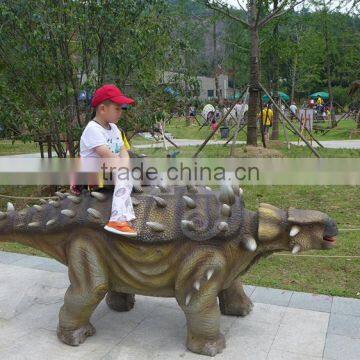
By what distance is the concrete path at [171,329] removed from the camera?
338 cm

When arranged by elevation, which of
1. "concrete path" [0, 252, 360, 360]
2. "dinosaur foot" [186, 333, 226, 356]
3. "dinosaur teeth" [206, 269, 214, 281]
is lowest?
"concrete path" [0, 252, 360, 360]

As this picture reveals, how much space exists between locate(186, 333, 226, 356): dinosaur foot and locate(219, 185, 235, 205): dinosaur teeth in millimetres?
992

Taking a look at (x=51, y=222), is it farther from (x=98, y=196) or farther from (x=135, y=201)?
(x=135, y=201)

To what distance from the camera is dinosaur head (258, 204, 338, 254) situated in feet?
10.4

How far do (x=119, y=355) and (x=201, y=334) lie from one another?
0.61 m

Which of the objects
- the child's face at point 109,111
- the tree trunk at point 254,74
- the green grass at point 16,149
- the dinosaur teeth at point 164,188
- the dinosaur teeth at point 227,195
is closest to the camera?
the dinosaur teeth at point 227,195

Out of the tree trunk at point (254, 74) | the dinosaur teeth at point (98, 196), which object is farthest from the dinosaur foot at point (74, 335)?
the tree trunk at point (254, 74)

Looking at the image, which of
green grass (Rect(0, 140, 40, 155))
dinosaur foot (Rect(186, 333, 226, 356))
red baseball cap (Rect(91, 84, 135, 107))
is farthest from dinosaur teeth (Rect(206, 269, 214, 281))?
green grass (Rect(0, 140, 40, 155))

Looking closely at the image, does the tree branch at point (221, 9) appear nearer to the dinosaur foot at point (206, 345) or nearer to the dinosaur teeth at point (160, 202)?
the dinosaur teeth at point (160, 202)

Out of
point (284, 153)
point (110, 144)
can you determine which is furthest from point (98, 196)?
point (284, 153)

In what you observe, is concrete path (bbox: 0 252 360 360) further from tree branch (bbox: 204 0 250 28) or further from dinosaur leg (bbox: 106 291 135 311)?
tree branch (bbox: 204 0 250 28)

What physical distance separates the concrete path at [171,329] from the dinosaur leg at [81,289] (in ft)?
0.40

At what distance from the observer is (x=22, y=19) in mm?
7512

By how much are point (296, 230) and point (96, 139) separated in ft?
4.91
